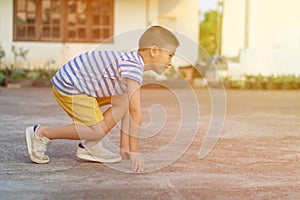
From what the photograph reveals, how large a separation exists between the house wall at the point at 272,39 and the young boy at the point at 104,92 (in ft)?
45.8

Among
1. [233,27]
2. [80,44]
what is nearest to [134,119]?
[80,44]

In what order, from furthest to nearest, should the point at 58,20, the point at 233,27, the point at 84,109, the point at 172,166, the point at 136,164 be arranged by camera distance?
the point at 233,27
the point at 58,20
the point at 172,166
the point at 84,109
the point at 136,164

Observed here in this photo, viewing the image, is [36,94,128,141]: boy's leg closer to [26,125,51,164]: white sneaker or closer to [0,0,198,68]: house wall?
[26,125,51,164]: white sneaker

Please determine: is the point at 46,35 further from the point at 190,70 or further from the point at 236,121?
the point at 236,121

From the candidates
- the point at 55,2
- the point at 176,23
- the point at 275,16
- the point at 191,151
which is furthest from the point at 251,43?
the point at 191,151

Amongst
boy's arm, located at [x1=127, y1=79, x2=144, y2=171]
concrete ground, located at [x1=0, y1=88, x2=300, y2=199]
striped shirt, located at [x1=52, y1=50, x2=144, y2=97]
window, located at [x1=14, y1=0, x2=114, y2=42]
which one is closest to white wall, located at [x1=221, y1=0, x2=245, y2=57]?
window, located at [x1=14, y1=0, x2=114, y2=42]

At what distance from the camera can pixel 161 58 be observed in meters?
4.50

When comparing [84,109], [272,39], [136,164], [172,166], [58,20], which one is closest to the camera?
[136,164]

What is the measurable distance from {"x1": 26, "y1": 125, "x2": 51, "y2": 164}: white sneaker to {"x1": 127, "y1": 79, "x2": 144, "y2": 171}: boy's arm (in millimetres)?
653

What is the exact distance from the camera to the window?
642 inches

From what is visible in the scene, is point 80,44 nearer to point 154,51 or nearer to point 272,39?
point 272,39

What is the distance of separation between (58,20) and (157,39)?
1224cm

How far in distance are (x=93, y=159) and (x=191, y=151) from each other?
1.08m

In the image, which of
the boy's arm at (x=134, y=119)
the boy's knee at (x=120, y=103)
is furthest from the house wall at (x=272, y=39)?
the boy's arm at (x=134, y=119)
